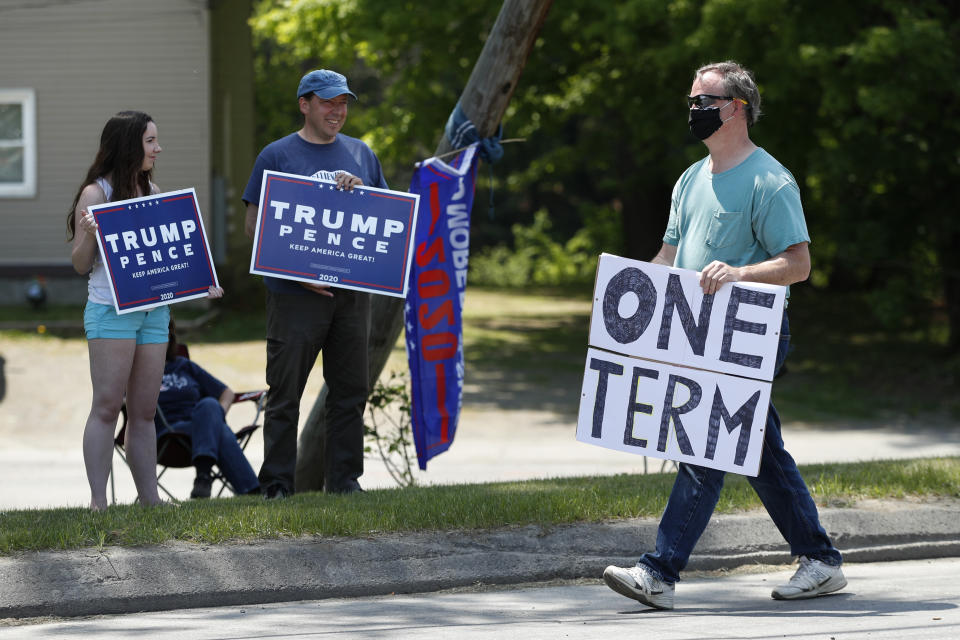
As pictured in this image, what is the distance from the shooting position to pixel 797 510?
5.16m

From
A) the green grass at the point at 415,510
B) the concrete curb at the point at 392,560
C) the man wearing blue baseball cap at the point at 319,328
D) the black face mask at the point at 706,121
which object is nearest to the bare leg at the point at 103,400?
the green grass at the point at 415,510

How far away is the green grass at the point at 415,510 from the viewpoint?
5.43m

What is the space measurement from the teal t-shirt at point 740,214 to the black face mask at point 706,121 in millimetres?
179

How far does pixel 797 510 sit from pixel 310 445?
347 centimetres

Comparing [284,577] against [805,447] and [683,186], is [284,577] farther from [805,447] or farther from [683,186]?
[805,447]

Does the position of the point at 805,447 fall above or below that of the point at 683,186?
below

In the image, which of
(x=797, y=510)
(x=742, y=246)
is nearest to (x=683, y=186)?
(x=742, y=246)

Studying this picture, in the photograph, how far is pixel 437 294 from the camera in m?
7.64

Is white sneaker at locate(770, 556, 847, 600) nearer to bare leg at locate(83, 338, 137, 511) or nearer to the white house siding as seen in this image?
bare leg at locate(83, 338, 137, 511)

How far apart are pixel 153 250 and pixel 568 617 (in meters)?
2.88

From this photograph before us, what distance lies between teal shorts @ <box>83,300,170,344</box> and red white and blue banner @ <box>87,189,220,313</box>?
0.10 metres

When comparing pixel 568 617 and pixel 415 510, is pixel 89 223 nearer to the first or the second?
pixel 415 510

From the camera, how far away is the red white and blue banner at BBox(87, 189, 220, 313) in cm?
614

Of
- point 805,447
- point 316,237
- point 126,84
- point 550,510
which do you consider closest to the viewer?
point 550,510
